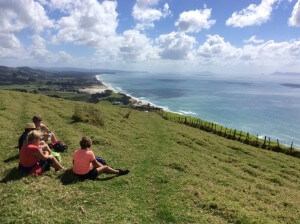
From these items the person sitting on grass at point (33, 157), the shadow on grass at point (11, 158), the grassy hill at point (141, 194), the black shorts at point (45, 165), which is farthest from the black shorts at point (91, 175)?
the shadow on grass at point (11, 158)

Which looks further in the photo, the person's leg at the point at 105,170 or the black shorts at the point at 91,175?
the person's leg at the point at 105,170

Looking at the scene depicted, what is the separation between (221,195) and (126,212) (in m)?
6.44

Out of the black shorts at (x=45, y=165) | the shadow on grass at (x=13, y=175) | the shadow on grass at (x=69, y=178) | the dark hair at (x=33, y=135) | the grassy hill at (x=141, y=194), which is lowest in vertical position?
the grassy hill at (x=141, y=194)

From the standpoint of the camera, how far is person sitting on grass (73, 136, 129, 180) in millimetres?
16391

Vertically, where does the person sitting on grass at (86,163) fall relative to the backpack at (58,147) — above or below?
above

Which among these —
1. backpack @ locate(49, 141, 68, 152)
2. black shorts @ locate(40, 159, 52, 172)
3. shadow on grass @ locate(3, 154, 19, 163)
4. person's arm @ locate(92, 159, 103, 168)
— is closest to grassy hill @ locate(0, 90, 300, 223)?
shadow on grass @ locate(3, 154, 19, 163)

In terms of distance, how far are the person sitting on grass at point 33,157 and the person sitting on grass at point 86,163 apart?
5.55 ft

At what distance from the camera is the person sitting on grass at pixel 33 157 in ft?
52.0

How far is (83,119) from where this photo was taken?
121 ft

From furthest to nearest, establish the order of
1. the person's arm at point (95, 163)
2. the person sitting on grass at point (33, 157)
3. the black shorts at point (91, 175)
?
the person's arm at point (95, 163), the black shorts at point (91, 175), the person sitting on grass at point (33, 157)

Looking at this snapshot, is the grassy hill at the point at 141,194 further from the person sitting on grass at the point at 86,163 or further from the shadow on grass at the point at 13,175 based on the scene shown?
the person sitting on grass at the point at 86,163

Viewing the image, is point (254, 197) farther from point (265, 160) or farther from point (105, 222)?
point (265, 160)

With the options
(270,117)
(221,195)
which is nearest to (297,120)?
(270,117)

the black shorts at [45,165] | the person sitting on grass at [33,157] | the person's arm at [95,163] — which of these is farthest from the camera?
the person's arm at [95,163]
